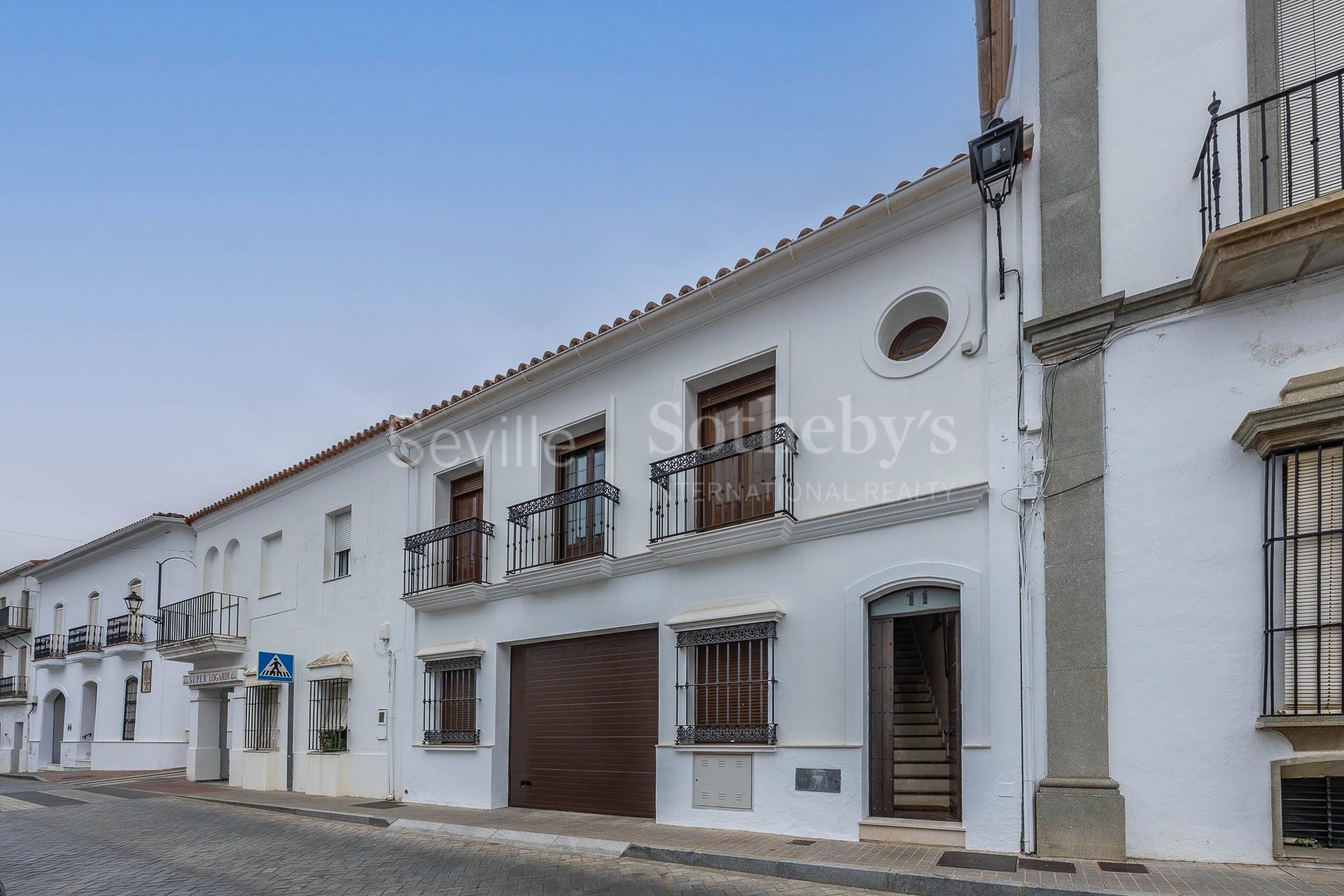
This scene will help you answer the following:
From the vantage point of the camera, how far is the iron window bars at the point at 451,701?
13273 millimetres

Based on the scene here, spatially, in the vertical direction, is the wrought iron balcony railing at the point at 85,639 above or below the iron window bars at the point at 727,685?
below

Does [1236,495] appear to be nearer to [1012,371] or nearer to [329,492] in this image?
[1012,371]

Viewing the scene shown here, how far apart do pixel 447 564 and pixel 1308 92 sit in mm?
11485

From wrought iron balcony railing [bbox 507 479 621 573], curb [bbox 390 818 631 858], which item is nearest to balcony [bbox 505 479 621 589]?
wrought iron balcony railing [bbox 507 479 621 573]

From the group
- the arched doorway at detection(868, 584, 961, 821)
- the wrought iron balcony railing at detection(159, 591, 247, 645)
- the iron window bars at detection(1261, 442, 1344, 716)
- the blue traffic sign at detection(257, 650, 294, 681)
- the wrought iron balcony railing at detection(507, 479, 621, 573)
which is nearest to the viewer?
the iron window bars at detection(1261, 442, 1344, 716)

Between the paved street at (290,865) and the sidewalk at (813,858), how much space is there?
182mm

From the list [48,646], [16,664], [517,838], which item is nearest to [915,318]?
[517,838]

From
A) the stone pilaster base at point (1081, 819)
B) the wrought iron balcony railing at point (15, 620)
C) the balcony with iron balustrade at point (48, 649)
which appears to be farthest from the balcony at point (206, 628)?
the stone pilaster base at point (1081, 819)

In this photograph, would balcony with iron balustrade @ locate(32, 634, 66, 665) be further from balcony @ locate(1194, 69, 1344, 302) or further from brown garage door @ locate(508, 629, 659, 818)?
balcony @ locate(1194, 69, 1344, 302)

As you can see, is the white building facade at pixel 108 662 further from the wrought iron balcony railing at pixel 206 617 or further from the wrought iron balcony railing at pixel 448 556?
the wrought iron balcony railing at pixel 448 556

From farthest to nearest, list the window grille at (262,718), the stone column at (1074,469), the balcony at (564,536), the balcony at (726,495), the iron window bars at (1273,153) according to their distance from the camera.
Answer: the window grille at (262,718) → the balcony at (564,536) → the balcony at (726,495) → the stone column at (1074,469) → the iron window bars at (1273,153)

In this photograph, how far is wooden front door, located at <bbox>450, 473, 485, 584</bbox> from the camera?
13.7m

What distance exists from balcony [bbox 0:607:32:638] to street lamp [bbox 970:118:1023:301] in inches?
1328

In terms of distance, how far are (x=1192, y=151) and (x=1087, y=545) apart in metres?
3.22
